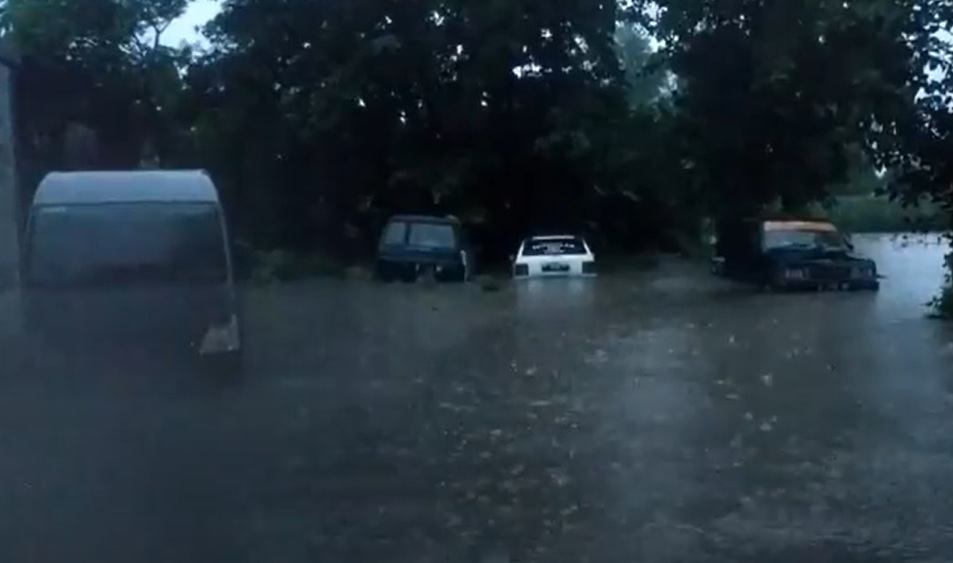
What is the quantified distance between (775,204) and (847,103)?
12.5m

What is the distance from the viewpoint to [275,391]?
1947 centimetres

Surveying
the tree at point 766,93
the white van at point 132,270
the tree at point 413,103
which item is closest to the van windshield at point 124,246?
the white van at point 132,270

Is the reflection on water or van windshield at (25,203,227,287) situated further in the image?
the reflection on water

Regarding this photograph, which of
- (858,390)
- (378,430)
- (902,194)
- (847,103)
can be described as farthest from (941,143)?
(378,430)

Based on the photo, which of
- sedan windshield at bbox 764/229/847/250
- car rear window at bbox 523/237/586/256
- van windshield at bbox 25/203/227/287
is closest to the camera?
Answer: van windshield at bbox 25/203/227/287

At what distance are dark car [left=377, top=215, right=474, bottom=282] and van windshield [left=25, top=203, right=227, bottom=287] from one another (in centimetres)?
2530

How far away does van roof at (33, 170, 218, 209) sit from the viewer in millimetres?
19531

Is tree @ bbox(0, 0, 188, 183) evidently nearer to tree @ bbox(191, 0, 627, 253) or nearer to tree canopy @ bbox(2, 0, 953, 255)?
tree canopy @ bbox(2, 0, 953, 255)

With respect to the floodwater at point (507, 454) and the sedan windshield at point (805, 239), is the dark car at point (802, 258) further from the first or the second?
the floodwater at point (507, 454)

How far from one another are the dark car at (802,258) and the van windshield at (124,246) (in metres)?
22.6

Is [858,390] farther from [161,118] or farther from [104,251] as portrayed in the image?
[161,118]

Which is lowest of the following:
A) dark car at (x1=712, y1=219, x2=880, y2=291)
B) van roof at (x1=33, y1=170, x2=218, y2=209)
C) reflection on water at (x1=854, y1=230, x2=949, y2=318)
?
reflection on water at (x1=854, y1=230, x2=949, y2=318)

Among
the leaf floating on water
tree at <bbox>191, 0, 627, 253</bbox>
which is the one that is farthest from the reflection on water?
the leaf floating on water

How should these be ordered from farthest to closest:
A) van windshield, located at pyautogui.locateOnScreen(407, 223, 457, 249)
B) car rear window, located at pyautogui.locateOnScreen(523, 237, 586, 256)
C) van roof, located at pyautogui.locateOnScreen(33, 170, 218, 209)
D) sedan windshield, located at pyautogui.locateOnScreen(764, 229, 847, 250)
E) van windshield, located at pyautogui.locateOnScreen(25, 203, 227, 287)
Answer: car rear window, located at pyautogui.locateOnScreen(523, 237, 586, 256) < van windshield, located at pyautogui.locateOnScreen(407, 223, 457, 249) < sedan windshield, located at pyautogui.locateOnScreen(764, 229, 847, 250) < van roof, located at pyautogui.locateOnScreen(33, 170, 218, 209) < van windshield, located at pyautogui.locateOnScreen(25, 203, 227, 287)
